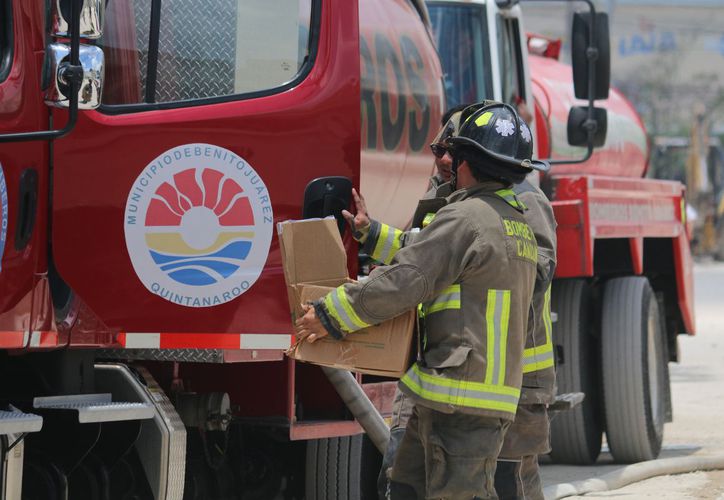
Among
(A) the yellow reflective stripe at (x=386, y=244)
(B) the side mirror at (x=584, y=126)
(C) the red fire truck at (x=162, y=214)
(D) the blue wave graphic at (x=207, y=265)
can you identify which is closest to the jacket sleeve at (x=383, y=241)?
(A) the yellow reflective stripe at (x=386, y=244)

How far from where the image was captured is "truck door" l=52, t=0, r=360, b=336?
191 inches

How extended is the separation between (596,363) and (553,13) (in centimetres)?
6539

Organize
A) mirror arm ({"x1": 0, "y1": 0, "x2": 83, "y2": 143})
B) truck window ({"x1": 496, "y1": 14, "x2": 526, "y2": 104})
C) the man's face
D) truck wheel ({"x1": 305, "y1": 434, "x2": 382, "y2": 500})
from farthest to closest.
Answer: truck window ({"x1": 496, "y1": 14, "x2": 526, "y2": 104}) < truck wheel ({"x1": 305, "y1": 434, "x2": 382, "y2": 500}) < the man's face < mirror arm ({"x1": 0, "y1": 0, "x2": 83, "y2": 143})

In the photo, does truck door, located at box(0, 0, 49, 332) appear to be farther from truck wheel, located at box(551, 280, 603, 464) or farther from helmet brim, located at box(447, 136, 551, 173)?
truck wheel, located at box(551, 280, 603, 464)

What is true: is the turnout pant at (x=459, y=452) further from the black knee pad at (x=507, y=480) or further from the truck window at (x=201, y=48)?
the truck window at (x=201, y=48)

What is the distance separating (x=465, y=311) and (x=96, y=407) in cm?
124

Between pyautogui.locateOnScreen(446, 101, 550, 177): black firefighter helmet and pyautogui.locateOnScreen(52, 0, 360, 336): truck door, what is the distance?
0.56 m

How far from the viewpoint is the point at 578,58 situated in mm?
7691

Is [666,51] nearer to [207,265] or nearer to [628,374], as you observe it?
[628,374]

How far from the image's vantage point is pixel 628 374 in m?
8.72

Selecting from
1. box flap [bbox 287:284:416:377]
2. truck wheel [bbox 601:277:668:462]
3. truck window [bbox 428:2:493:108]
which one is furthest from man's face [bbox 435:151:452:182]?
truck wheel [bbox 601:277:668:462]

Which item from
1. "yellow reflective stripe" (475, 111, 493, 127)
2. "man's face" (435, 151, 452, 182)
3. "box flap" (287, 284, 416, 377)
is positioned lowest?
"box flap" (287, 284, 416, 377)

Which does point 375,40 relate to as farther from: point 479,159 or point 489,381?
point 489,381

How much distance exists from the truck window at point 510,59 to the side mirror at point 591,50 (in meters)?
0.58
